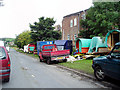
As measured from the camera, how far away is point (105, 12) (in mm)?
17641

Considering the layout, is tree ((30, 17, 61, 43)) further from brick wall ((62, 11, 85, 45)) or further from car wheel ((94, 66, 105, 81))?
car wheel ((94, 66, 105, 81))

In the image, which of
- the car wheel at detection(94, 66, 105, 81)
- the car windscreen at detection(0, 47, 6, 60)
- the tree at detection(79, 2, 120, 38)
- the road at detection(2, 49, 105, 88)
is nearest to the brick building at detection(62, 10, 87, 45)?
the tree at detection(79, 2, 120, 38)

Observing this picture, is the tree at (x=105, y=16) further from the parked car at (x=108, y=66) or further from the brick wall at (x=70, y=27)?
the parked car at (x=108, y=66)

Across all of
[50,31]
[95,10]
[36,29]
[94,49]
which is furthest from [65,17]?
[94,49]

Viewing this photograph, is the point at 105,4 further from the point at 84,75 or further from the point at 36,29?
the point at 36,29

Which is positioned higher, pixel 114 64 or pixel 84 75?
pixel 114 64

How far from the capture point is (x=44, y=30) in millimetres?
31078

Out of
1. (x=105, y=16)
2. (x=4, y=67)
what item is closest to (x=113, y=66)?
(x=4, y=67)

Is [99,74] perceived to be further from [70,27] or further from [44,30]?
[44,30]

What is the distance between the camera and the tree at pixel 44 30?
3062 cm

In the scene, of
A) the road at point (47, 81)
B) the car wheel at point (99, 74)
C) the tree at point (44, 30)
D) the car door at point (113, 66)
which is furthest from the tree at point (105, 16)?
the tree at point (44, 30)

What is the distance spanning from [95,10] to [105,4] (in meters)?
1.89

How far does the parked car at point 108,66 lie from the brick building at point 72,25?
64.7ft

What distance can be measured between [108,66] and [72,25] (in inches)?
933
